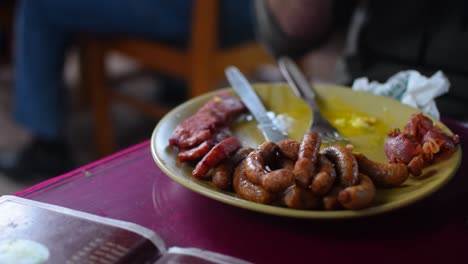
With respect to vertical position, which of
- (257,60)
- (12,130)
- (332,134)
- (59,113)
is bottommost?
(12,130)

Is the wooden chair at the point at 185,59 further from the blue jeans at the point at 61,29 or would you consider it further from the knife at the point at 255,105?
the knife at the point at 255,105

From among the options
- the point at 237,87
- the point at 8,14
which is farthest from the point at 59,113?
the point at 237,87

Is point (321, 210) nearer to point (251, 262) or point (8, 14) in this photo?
point (251, 262)

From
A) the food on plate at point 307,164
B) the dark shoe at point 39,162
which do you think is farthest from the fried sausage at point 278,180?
the dark shoe at point 39,162

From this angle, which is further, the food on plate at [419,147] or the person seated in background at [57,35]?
the person seated in background at [57,35]

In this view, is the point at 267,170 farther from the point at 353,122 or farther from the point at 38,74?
the point at 38,74

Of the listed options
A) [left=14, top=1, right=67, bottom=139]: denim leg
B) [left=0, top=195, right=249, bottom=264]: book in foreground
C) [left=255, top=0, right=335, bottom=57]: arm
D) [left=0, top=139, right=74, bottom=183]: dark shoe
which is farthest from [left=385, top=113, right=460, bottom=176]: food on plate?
[left=0, top=139, right=74, bottom=183]: dark shoe
